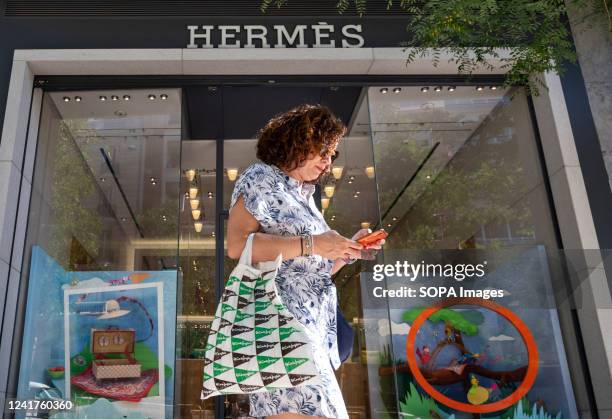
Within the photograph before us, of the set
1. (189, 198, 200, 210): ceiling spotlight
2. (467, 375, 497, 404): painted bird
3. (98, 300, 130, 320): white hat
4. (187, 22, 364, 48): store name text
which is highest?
(187, 22, 364, 48): store name text

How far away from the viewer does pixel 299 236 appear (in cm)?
155

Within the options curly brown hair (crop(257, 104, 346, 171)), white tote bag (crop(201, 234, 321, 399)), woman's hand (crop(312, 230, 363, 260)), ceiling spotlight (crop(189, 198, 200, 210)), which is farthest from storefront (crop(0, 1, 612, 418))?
white tote bag (crop(201, 234, 321, 399))

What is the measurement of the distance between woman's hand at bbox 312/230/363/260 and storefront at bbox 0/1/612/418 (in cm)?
360

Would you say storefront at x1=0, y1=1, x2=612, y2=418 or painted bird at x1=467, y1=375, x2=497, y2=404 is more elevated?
storefront at x1=0, y1=1, x2=612, y2=418

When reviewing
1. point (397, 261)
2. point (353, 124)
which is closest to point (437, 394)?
point (397, 261)

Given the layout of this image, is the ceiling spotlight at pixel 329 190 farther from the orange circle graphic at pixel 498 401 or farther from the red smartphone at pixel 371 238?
the red smartphone at pixel 371 238

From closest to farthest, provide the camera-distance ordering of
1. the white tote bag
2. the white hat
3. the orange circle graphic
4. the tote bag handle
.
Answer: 1. the white tote bag
2. the tote bag handle
3. the orange circle graphic
4. the white hat

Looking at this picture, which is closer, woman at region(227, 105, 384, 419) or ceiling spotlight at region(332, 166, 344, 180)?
woman at region(227, 105, 384, 419)

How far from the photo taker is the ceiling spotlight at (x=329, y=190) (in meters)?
5.64

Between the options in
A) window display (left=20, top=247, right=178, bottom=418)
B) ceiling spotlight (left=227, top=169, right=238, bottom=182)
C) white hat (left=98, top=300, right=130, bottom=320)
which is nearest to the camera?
window display (left=20, top=247, right=178, bottom=418)

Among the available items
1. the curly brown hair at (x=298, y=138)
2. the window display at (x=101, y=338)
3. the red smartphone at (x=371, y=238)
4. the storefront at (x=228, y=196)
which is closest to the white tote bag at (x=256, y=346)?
the red smartphone at (x=371, y=238)

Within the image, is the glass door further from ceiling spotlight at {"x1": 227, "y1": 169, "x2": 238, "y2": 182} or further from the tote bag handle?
the tote bag handle

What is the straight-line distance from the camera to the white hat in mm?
5172

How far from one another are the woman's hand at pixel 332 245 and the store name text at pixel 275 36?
4.44m
